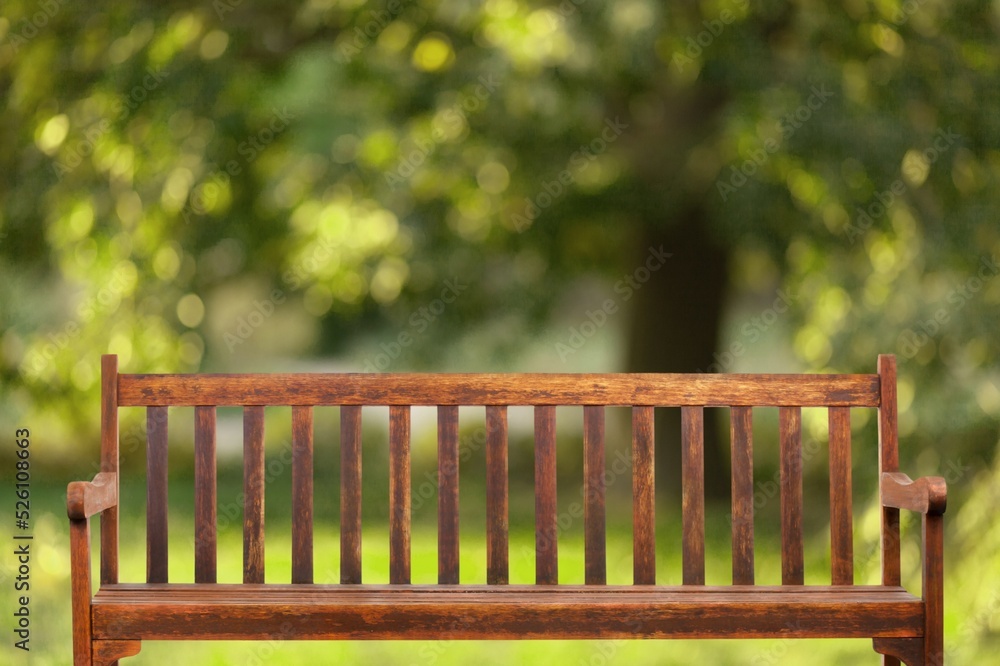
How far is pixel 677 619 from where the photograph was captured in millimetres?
2830

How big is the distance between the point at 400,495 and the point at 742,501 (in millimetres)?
901

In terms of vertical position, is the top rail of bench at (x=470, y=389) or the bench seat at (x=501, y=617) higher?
the top rail of bench at (x=470, y=389)

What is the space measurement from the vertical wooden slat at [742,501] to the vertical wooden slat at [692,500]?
0.30 ft

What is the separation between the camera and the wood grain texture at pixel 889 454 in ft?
10.1

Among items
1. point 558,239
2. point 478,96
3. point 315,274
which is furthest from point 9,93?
point 558,239

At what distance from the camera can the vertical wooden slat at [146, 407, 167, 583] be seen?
3076 millimetres

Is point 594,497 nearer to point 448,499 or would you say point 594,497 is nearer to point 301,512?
point 448,499

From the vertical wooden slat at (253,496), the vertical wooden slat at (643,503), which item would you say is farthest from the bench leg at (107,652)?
the vertical wooden slat at (643,503)

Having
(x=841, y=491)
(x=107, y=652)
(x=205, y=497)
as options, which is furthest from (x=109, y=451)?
(x=841, y=491)

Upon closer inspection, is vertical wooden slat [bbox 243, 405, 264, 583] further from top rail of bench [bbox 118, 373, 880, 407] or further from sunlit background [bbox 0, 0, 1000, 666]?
sunlit background [bbox 0, 0, 1000, 666]

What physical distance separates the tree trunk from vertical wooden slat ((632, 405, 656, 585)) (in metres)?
3.17

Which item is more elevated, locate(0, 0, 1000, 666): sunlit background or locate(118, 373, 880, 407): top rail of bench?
locate(0, 0, 1000, 666): sunlit background

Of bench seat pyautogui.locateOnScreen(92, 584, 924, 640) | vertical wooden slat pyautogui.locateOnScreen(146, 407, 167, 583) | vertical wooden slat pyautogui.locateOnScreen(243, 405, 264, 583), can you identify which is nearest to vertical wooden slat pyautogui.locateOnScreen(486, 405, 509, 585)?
bench seat pyautogui.locateOnScreen(92, 584, 924, 640)

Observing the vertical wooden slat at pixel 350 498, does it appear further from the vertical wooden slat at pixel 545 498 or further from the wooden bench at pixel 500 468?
the vertical wooden slat at pixel 545 498
